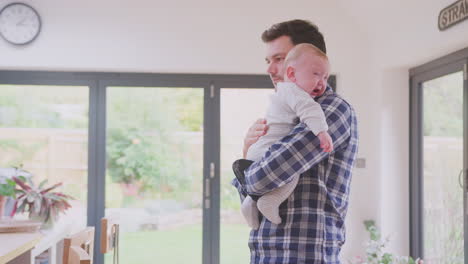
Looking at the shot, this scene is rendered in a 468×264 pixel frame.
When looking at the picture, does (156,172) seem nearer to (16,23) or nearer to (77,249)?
(16,23)

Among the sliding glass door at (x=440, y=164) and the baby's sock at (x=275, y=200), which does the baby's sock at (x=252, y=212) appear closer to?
the baby's sock at (x=275, y=200)

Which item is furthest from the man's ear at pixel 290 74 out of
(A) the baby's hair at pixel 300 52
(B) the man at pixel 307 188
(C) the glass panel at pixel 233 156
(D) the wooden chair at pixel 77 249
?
(C) the glass panel at pixel 233 156

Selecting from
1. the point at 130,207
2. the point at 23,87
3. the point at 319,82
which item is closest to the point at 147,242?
the point at 130,207

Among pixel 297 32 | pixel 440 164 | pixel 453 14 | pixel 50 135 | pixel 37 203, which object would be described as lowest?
pixel 37 203

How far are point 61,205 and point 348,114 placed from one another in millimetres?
2458

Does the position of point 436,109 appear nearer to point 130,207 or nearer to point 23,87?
point 130,207

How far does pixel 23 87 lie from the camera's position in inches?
173

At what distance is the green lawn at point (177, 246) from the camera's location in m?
4.42

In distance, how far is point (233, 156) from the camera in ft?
14.7

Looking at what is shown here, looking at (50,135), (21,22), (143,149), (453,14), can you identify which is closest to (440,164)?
(453,14)

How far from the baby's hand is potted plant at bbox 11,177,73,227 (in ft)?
7.84

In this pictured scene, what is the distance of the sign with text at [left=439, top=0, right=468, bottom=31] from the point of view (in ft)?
9.71

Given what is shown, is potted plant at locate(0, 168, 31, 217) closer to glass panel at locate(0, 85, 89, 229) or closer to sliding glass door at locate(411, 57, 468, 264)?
glass panel at locate(0, 85, 89, 229)

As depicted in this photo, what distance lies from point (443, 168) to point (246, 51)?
1.75 meters
